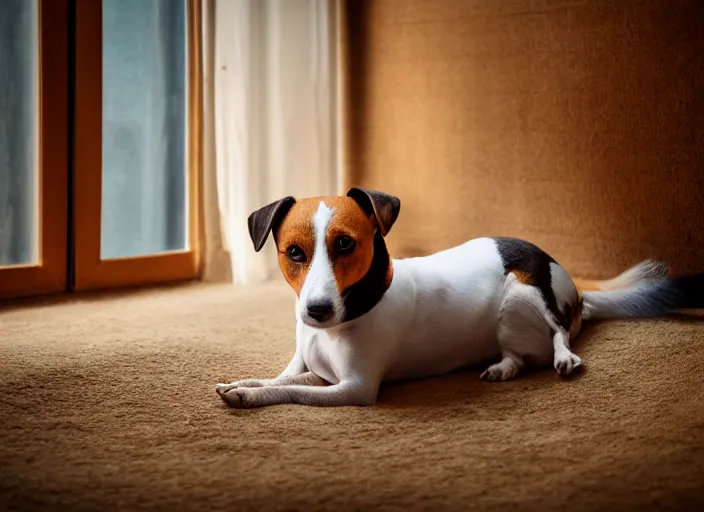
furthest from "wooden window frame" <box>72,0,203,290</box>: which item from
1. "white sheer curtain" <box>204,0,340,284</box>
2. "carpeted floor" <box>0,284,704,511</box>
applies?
"carpeted floor" <box>0,284,704,511</box>

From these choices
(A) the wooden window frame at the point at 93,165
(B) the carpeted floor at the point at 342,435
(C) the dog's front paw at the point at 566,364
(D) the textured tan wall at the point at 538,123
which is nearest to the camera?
(B) the carpeted floor at the point at 342,435

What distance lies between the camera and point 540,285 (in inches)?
75.2

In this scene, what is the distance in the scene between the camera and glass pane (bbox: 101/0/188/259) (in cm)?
298

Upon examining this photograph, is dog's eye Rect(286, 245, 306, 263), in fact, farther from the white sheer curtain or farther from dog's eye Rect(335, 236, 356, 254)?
the white sheer curtain

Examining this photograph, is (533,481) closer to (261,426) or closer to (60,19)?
(261,426)

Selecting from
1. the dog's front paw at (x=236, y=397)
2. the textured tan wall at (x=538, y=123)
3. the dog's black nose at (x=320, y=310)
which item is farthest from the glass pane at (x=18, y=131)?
the dog's black nose at (x=320, y=310)

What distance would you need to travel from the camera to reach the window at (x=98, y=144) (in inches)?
108

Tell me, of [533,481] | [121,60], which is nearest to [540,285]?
[533,481]

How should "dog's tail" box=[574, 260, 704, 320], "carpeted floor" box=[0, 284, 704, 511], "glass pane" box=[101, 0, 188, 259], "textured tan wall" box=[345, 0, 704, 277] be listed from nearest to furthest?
"carpeted floor" box=[0, 284, 704, 511], "dog's tail" box=[574, 260, 704, 320], "textured tan wall" box=[345, 0, 704, 277], "glass pane" box=[101, 0, 188, 259]

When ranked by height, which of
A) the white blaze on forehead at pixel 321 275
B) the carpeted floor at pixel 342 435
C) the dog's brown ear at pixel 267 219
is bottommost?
the carpeted floor at pixel 342 435

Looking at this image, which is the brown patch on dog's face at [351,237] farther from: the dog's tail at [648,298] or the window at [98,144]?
the window at [98,144]

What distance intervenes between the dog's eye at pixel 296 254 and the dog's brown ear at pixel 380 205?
0.54 feet

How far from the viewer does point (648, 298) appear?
2.30 m

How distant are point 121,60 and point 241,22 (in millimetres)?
455
